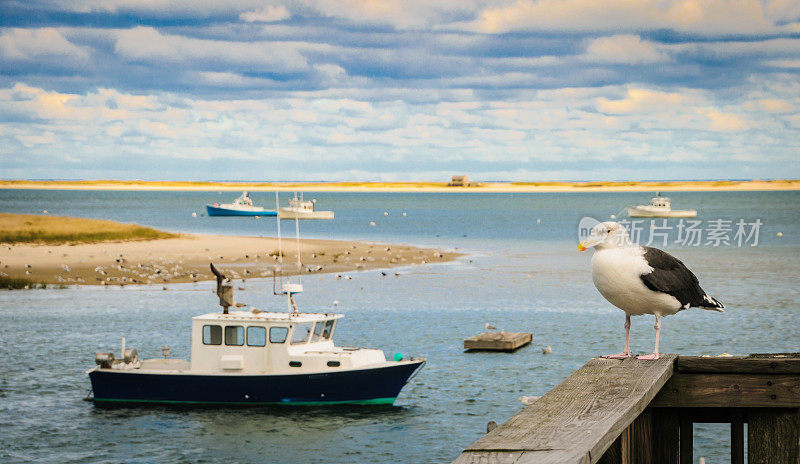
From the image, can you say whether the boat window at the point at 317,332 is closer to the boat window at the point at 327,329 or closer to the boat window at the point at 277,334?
the boat window at the point at 327,329

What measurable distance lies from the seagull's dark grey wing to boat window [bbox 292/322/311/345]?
1861cm

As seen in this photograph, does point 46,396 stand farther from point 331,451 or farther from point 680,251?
point 680,251

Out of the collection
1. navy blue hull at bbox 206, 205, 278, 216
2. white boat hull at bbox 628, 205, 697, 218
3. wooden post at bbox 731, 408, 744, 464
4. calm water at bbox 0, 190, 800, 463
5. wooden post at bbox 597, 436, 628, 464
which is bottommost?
calm water at bbox 0, 190, 800, 463

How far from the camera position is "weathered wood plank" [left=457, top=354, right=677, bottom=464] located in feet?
12.5

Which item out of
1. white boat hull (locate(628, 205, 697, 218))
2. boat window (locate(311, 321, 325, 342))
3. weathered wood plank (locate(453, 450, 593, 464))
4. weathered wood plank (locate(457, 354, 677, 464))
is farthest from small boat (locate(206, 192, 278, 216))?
weathered wood plank (locate(453, 450, 593, 464))

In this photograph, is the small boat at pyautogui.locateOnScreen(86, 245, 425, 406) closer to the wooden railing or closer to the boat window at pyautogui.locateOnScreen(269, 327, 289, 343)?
the boat window at pyautogui.locateOnScreen(269, 327, 289, 343)

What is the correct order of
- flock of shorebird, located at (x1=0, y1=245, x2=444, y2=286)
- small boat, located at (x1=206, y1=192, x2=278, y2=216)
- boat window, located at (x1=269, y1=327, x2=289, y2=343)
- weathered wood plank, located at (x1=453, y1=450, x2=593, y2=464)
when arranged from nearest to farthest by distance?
weathered wood plank, located at (x1=453, y1=450, x2=593, y2=464), boat window, located at (x1=269, y1=327, x2=289, y2=343), flock of shorebird, located at (x1=0, y1=245, x2=444, y2=286), small boat, located at (x1=206, y1=192, x2=278, y2=216)

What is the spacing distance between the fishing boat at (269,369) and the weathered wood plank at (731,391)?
20.3 meters

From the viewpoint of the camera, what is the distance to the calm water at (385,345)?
23516 millimetres

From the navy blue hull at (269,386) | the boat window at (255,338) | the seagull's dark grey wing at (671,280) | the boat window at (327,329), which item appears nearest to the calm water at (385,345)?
the navy blue hull at (269,386)

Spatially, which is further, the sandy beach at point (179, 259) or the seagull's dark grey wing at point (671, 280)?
the sandy beach at point (179, 259)

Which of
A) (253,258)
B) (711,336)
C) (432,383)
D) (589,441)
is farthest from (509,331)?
(589,441)

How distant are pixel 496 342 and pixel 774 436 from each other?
29.0 metres

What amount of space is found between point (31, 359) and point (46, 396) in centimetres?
640
